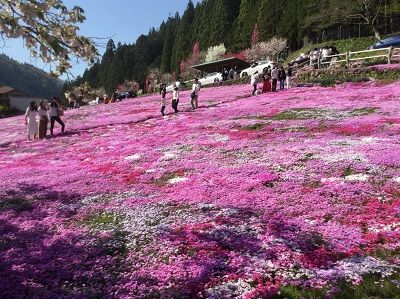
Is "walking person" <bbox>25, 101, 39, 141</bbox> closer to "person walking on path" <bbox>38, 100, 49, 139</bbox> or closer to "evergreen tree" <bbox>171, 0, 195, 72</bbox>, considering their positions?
"person walking on path" <bbox>38, 100, 49, 139</bbox>

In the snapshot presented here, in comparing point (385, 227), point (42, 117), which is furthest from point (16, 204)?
point (42, 117)

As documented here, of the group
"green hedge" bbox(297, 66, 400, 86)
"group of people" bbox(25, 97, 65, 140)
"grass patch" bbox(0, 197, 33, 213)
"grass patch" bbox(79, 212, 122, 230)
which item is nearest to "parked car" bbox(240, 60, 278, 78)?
"green hedge" bbox(297, 66, 400, 86)

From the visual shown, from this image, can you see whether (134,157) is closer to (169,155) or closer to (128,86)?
(169,155)

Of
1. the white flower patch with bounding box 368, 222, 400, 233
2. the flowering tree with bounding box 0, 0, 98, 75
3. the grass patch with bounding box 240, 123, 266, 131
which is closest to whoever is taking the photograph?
the flowering tree with bounding box 0, 0, 98, 75

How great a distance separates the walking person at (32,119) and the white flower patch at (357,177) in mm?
18769

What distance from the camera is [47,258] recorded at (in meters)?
8.76

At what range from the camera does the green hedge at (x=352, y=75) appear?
32.9 meters

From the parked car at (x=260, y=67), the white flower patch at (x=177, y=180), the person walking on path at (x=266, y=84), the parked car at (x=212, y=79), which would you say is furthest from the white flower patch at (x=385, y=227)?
the parked car at (x=212, y=79)

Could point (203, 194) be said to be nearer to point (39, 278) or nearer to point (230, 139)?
point (39, 278)

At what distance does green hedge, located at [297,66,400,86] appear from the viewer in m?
32.9

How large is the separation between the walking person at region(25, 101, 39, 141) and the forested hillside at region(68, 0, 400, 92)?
57.1ft

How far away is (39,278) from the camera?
795 cm

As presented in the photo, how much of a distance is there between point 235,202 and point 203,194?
115 cm

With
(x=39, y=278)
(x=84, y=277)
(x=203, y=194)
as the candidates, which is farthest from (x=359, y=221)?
(x=39, y=278)
